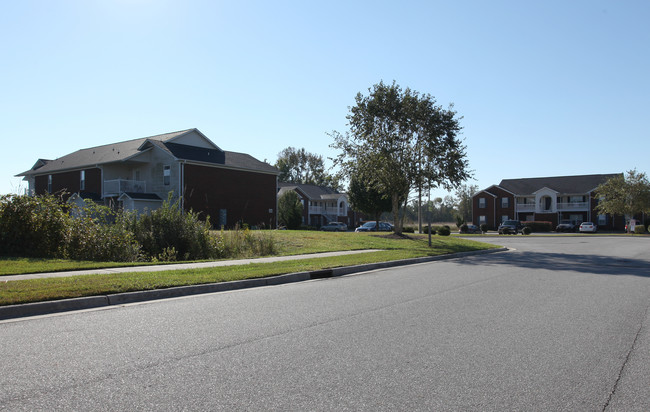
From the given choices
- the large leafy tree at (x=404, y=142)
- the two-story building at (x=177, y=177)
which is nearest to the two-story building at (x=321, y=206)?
the two-story building at (x=177, y=177)

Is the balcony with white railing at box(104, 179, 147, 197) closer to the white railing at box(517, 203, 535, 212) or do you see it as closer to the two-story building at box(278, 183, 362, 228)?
the two-story building at box(278, 183, 362, 228)

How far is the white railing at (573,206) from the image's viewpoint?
2775 inches

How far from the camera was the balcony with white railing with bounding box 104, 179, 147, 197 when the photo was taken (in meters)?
38.5

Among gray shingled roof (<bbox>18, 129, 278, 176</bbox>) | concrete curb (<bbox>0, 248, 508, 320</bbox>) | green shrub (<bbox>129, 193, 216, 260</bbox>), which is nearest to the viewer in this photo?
concrete curb (<bbox>0, 248, 508, 320</bbox>)

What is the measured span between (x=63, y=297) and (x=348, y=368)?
17.8ft

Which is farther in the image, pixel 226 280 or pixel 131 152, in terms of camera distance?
pixel 131 152

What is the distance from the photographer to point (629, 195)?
188ft

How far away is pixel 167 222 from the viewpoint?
59.6 feet

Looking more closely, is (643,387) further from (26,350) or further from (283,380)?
(26,350)

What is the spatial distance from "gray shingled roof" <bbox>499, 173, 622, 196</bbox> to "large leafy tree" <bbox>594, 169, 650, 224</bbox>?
36.8ft

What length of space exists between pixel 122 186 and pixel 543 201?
197 ft

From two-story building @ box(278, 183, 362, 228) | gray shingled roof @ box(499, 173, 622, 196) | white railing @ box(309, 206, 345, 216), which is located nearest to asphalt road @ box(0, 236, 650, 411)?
two-story building @ box(278, 183, 362, 228)

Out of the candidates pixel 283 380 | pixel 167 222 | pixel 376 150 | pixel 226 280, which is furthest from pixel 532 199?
pixel 283 380

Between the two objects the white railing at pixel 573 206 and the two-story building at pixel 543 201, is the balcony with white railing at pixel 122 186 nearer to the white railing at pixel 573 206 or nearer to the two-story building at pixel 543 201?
the two-story building at pixel 543 201
